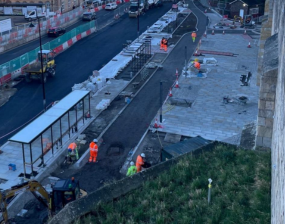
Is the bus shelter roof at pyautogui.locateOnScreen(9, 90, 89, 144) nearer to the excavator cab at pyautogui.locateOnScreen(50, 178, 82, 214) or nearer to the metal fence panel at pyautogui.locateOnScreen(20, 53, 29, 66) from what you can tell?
the excavator cab at pyautogui.locateOnScreen(50, 178, 82, 214)

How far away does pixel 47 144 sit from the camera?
70.9 feet

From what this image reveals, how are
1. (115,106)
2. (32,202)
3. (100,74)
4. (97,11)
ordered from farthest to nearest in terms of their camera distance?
(97,11) < (100,74) < (115,106) < (32,202)

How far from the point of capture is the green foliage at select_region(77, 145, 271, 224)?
11766 millimetres

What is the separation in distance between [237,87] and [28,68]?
17.5m

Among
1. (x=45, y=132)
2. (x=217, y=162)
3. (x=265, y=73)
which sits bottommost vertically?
(x=45, y=132)

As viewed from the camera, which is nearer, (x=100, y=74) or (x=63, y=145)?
(x=63, y=145)

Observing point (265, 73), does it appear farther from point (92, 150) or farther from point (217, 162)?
point (92, 150)

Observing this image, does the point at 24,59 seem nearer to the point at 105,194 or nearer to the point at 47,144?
the point at 47,144

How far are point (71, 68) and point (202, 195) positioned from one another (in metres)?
26.9

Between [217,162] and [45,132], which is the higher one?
[217,162]

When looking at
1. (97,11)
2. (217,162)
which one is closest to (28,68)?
(217,162)

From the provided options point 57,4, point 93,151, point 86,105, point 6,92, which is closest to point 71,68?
point 6,92

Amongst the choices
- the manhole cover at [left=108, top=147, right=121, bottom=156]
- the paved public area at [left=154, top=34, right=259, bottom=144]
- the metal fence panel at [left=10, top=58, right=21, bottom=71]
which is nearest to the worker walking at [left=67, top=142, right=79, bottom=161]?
the manhole cover at [left=108, top=147, right=121, bottom=156]

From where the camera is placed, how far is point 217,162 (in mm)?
15773
